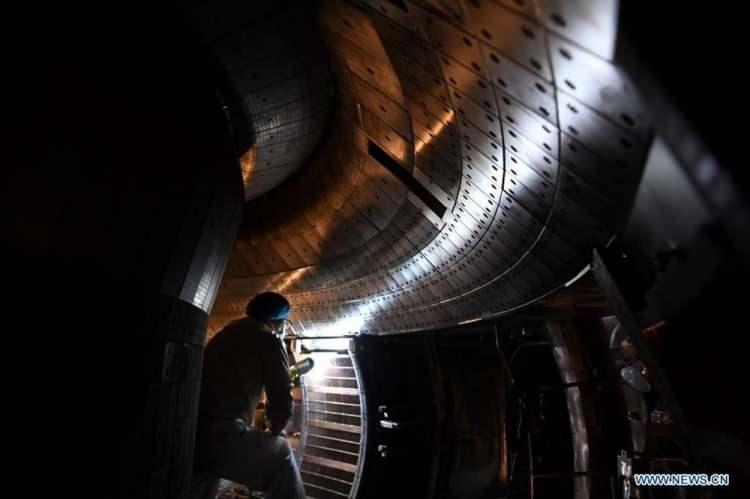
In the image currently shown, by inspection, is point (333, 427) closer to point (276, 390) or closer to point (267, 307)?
point (267, 307)

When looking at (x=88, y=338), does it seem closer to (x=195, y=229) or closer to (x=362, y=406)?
(x=195, y=229)

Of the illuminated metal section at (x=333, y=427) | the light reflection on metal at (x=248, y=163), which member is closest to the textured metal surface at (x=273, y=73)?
the light reflection on metal at (x=248, y=163)

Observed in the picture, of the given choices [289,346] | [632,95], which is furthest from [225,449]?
[289,346]

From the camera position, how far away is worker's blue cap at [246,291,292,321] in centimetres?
391

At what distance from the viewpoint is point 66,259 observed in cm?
190

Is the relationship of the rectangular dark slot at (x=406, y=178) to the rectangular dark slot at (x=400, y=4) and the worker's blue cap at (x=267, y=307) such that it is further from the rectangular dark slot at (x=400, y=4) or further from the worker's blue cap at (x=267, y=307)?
the rectangular dark slot at (x=400, y=4)

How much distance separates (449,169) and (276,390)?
1.72 m

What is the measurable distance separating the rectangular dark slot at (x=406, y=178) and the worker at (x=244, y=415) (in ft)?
4.62

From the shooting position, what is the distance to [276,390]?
138 inches

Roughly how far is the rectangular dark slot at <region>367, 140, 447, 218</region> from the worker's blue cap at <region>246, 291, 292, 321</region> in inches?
48.5

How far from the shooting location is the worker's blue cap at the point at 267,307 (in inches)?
154

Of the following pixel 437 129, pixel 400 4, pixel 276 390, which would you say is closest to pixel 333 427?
pixel 276 390

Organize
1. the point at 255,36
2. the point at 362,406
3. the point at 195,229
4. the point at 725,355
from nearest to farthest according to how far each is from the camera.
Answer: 1. the point at 725,355
2. the point at 195,229
3. the point at 255,36
4. the point at 362,406

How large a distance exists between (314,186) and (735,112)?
170 inches
